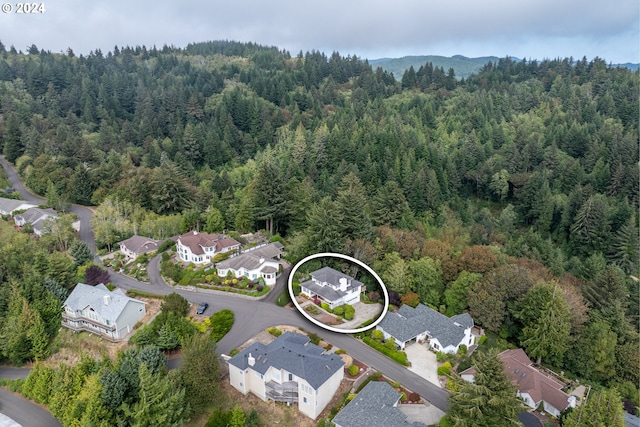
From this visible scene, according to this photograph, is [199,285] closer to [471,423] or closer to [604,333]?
[471,423]

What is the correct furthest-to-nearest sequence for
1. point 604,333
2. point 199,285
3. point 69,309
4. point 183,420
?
1. point 199,285
2. point 69,309
3. point 604,333
4. point 183,420

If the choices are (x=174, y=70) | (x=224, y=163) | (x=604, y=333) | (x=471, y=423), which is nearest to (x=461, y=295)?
(x=604, y=333)

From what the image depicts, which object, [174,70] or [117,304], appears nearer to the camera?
[117,304]

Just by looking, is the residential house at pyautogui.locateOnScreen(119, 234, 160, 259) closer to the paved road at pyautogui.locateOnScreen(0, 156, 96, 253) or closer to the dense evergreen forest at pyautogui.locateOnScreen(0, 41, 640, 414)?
the dense evergreen forest at pyautogui.locateOnScreen(0, 41, 640, 414)

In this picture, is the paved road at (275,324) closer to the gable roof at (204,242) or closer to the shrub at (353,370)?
the shrub at (353,370)

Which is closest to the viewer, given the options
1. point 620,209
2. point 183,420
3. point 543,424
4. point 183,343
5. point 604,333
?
point 183,420

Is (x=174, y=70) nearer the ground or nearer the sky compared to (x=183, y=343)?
nearer the sky
